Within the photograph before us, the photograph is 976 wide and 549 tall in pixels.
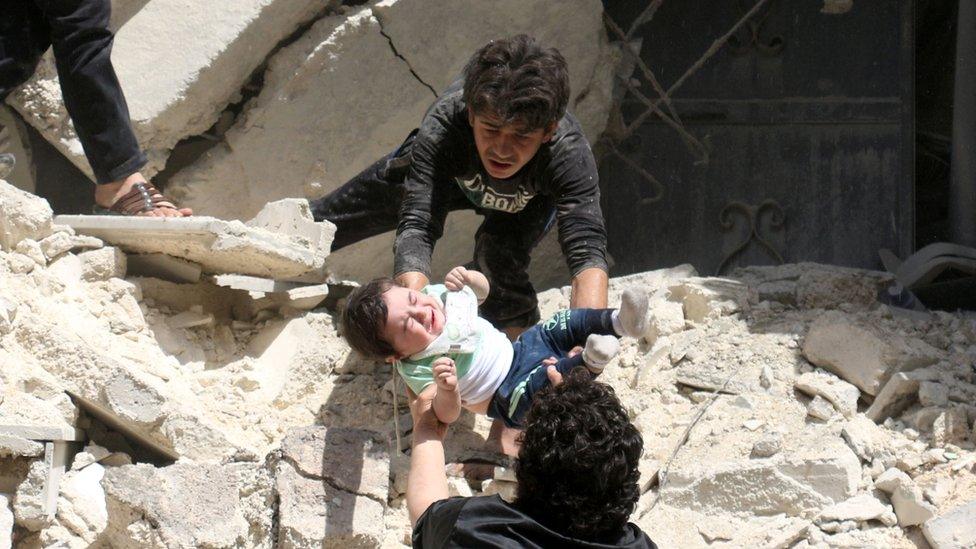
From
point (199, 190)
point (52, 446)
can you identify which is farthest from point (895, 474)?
point (199, 190)

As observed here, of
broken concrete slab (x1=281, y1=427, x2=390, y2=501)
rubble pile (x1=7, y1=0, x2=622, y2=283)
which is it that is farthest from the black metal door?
broken concrete slab (x1=281, y1=427, x2=390, y2=501)

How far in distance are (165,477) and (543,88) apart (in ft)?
5.50

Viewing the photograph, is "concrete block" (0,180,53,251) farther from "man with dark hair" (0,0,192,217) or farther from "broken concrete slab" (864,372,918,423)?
"broken concrete slab" (864,372,918,423)

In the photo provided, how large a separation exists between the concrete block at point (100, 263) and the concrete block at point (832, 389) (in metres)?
2.50

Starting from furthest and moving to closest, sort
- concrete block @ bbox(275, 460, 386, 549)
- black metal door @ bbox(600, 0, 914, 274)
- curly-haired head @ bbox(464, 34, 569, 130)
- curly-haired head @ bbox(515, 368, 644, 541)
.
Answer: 1. black metal door @ bbox(600, 0, 914, 274)
2. curly-haired head @ bbox(464, 34, 569, 130)
3. concrete block @ bbox(275, 460, 386, 549)
4. curly-haired head @ bbox(515, 368, 644, 541)

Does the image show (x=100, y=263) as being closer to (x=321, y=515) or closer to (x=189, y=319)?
(x=189, y=319)

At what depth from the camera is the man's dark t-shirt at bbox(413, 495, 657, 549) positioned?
9.16ft

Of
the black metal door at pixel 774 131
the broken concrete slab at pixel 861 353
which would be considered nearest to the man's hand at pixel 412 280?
the broken concrete slab at pixel 861 353

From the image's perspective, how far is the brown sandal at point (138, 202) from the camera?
5.09 m

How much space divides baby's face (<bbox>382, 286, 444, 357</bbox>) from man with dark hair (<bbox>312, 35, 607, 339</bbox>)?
0.29 m

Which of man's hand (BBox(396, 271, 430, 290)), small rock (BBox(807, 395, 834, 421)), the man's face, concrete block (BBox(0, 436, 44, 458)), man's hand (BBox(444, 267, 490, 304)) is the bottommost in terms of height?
small rock (BBox(807, 395, 834, 421))

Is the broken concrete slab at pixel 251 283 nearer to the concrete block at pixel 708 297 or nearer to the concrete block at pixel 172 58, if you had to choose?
the concrete block at pixel 172 58

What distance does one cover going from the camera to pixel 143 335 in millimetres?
4883

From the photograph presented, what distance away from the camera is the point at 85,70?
5039 mm
